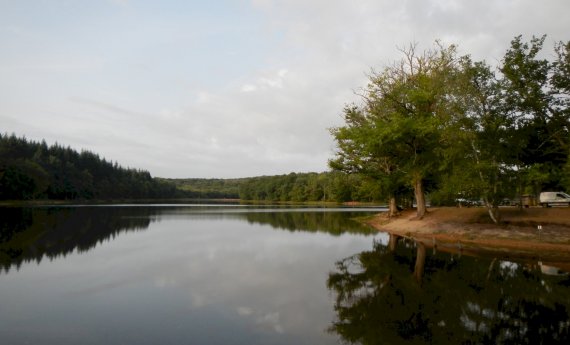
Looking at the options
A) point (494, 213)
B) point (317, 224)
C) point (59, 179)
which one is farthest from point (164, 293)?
point (59, 179)

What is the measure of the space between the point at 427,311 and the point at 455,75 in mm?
27327

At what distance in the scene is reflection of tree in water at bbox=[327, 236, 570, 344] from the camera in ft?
38.4

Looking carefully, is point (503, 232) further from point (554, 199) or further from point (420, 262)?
point (554, 199)

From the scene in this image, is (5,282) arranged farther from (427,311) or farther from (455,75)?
(455,75)

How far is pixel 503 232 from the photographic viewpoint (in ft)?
108

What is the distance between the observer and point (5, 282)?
17609 mm

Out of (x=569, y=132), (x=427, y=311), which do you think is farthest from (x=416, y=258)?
(x=569, y=132)

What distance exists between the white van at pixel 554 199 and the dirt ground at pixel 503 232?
12154 millimetres

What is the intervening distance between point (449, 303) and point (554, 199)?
4307 cm

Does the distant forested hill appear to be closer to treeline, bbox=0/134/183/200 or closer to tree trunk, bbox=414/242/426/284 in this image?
treeline, bbox=0/134/183/200

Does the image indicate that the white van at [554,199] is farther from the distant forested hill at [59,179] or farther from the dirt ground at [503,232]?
the distant forested hill at [59,179]

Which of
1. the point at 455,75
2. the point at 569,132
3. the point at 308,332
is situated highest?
the point at 455,75

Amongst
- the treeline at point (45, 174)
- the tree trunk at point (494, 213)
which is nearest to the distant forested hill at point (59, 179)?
the treeline at point (45, 174)

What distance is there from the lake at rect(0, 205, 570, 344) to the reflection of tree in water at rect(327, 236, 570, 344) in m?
0.06
